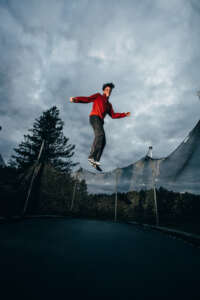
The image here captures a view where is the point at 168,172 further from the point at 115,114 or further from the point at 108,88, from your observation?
the point at 108,88

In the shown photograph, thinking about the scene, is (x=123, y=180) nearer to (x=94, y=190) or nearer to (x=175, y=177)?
(x=94, y=190)

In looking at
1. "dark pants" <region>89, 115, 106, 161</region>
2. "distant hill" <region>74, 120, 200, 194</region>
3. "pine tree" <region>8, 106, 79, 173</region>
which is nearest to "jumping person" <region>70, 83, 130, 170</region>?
"dark pants" <region>89, 115, 106, 161</region>

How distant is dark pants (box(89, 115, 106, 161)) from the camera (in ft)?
8.31

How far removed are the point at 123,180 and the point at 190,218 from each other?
260 cm

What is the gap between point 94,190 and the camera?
723 cm

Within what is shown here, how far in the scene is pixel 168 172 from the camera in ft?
12.1

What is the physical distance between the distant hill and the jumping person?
1.43 metres

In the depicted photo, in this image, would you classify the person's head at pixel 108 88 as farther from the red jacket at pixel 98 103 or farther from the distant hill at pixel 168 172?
the distant hill at pixel 168 172

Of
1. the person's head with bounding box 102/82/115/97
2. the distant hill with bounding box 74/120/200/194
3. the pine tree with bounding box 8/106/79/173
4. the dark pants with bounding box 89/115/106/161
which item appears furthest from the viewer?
the pine tree with bounding box 8/106/79/173

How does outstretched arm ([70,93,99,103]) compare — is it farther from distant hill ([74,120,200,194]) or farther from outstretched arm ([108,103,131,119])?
distant hill ([74,120,200,194])

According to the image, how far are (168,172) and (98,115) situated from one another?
2.37 metres

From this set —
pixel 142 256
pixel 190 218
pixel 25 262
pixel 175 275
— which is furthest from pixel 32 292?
pixel 190 218

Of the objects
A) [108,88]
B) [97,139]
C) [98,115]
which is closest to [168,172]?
[97,139]

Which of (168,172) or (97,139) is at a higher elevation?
(97,139)
